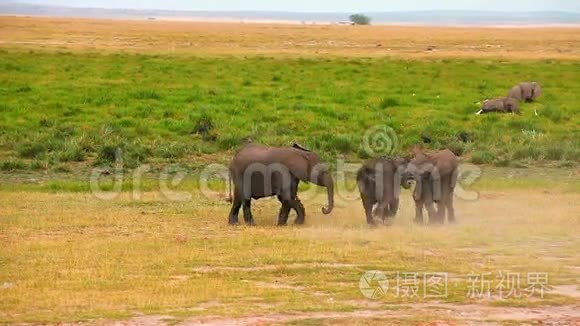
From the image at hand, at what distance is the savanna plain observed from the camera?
11531 mm

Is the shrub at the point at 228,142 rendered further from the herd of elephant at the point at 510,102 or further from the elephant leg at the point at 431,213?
→ the elephant leg at the point at 431,213

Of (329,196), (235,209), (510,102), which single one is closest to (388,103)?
(510,102)

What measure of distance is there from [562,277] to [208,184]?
10.0 m

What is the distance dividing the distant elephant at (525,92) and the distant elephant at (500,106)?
1.93 metres

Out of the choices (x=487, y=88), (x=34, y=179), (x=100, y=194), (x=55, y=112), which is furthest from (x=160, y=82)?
(x=100, y=194)

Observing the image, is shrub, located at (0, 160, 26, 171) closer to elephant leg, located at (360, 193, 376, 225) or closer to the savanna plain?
the savanna plain

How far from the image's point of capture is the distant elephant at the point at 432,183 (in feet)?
55.6

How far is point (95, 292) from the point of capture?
11805mm

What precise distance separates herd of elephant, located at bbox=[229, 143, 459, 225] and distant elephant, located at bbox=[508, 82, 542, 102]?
54.5ft

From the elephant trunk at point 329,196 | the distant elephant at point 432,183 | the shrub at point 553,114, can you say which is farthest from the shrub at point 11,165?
the shrub at point 553,114

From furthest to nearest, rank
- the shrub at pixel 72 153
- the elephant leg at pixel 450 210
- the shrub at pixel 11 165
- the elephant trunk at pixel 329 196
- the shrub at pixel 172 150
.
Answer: the shrub at pixel 172 150, the shrub at pixel 72 153, the shrub at pixel 11 165, the elephant leg at pixel 450 210, the elephant trunk at pixel 329 196

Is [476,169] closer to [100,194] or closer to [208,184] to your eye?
[208,184]

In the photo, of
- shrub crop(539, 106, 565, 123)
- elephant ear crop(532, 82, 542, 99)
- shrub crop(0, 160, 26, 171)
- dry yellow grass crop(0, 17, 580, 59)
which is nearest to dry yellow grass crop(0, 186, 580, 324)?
shrub crop(0, 160, 26, 171)

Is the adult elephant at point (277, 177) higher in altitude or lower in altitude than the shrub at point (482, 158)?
higher
